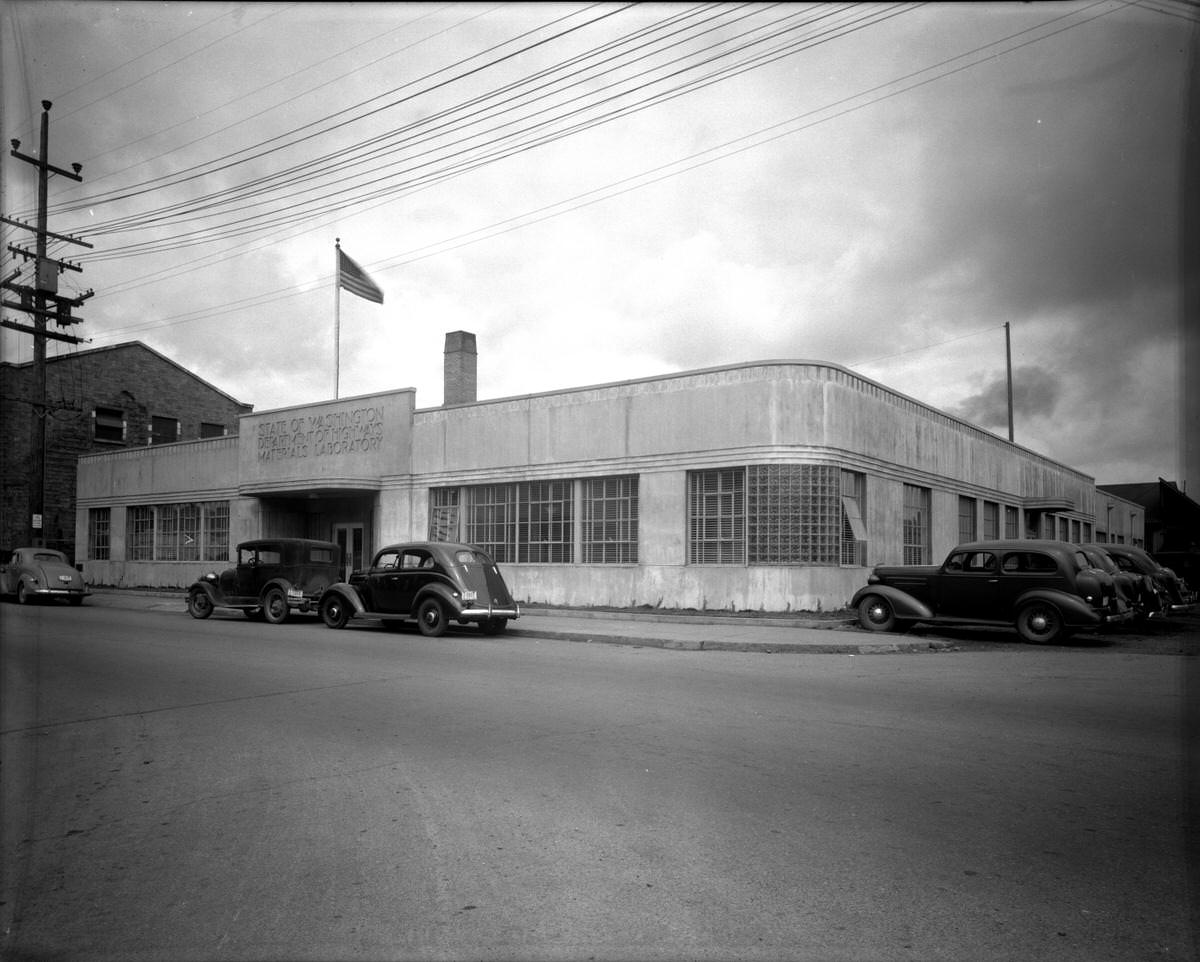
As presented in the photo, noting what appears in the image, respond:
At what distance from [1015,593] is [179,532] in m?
29.6

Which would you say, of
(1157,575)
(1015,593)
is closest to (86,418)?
(1015,593)

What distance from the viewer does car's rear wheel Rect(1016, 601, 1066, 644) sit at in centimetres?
1524

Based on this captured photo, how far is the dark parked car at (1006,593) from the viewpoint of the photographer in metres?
15.2

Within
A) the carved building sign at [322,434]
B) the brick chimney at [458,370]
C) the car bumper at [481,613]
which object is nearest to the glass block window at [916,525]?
the car bumper at [481,613]

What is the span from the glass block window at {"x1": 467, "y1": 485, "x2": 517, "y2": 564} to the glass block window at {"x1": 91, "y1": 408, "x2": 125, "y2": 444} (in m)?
24.8

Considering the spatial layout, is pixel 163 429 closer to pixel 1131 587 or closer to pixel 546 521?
pixel 546 521

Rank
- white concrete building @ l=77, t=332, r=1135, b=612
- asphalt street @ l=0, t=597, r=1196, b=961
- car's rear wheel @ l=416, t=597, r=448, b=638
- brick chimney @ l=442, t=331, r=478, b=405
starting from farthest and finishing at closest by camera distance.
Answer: brick chimney @ l=442, t=331, r=478, b=405 → white concrete building @ l=77, t=332, r=1135, b=612 → car's rear wheel @ l=416, t=597, r=448, b=638 → asphalt street @ l=0, t=597, r=1196, b=961

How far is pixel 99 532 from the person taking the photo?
124ft

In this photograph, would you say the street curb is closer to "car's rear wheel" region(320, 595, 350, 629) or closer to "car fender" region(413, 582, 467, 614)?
"car fender" region(413, 582, 467, 614)

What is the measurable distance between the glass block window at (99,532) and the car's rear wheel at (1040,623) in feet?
113

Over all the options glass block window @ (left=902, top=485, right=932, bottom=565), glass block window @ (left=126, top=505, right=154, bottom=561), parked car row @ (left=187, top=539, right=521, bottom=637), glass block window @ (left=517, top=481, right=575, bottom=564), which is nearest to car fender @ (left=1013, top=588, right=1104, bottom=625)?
glass block window @ (left=902, top=485, right=932, bottom=565)

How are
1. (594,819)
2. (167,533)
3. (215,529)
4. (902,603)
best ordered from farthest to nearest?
(167,533) → (215,529) → (902,603) → (594,819)

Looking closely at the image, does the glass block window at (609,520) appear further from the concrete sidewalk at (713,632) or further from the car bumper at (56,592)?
the car bumper at (56,592)

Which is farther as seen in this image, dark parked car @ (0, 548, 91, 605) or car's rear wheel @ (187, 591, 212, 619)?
dark parked car @ (0, 548, 91, 605)
